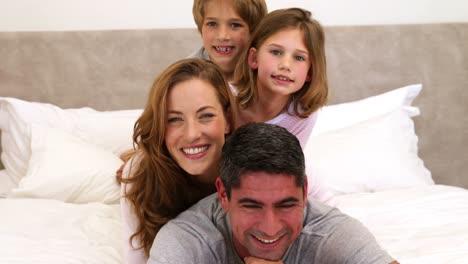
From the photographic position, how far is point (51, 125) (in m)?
2.55

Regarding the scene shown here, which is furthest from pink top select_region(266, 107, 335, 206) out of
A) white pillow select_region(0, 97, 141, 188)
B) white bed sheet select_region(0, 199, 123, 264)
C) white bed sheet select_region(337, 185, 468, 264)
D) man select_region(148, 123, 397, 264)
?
white pillow select_region(0, 97, 141, 188)

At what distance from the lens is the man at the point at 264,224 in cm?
128

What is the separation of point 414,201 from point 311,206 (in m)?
0.84

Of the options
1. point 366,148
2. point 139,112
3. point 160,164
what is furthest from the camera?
point 139,112

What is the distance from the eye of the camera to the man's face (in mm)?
1275

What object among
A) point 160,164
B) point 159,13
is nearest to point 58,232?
point 160,164

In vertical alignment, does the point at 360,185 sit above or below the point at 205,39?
below

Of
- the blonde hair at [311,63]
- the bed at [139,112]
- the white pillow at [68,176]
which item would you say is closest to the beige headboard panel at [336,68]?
the bed at [139,112]

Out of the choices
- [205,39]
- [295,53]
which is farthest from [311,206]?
[205,39]

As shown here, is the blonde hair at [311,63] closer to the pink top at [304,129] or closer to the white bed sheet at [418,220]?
the pink top at [304,129]

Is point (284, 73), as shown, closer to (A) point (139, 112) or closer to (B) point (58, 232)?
(B) point (58, 232)

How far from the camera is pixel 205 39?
198 centimetres

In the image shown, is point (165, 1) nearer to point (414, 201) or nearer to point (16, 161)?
point (16, 161)

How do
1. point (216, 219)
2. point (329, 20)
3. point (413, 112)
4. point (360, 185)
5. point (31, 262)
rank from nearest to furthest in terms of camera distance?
1. point (216, 219)
2. point (31, 262)
3. point (360, 185)
4. point (413, 112)
5. point (329, 20)
